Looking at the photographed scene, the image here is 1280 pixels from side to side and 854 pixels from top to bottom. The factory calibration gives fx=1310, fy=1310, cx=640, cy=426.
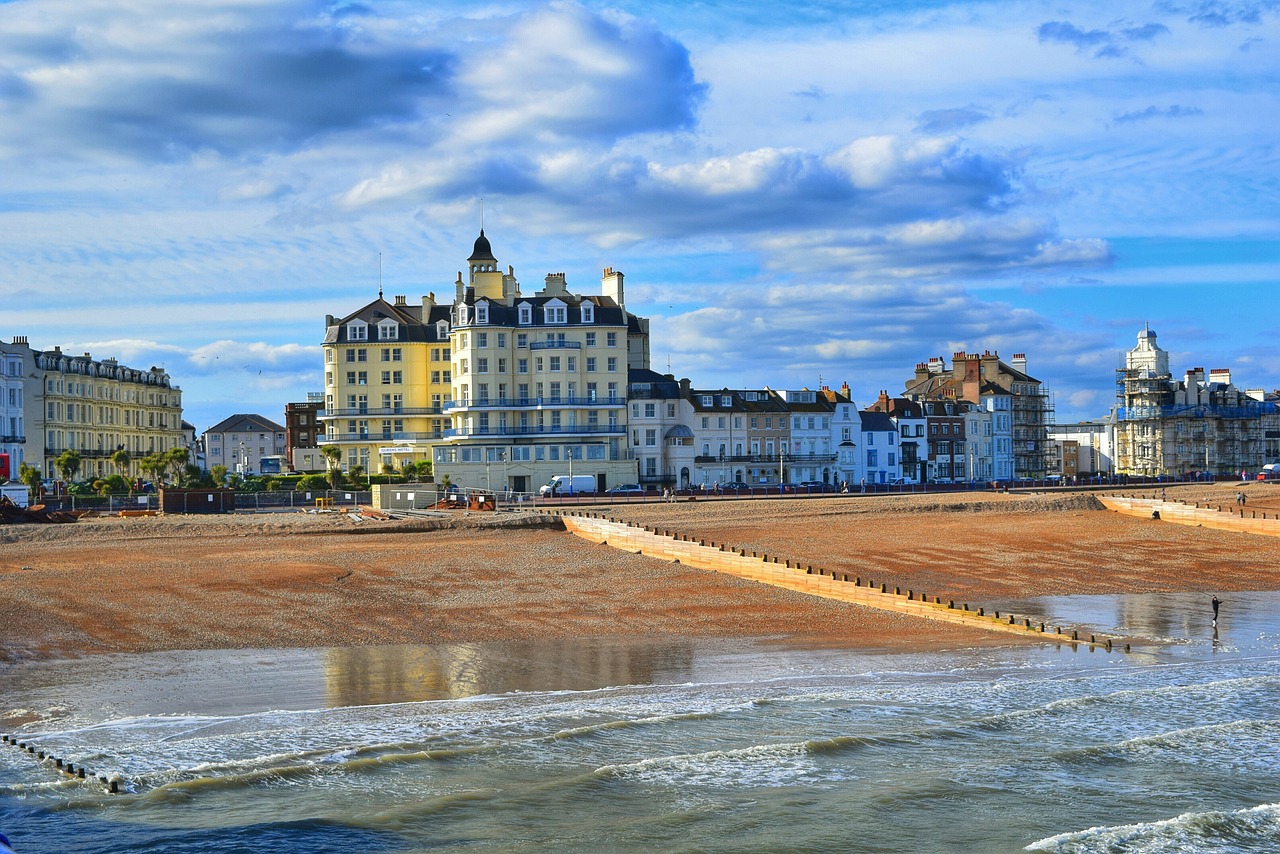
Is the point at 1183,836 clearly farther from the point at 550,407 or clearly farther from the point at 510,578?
the point at 550,407

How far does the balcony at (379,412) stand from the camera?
88.5m

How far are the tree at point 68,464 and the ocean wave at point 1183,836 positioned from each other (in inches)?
3222

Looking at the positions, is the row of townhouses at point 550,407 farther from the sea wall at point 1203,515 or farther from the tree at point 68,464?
the sea wall at point 1203,515

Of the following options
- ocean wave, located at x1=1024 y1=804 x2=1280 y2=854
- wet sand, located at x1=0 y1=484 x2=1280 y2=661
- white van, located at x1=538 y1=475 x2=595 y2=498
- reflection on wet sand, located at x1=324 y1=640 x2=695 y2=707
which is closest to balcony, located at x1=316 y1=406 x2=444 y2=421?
white van, located at x1=538 y1=475 x2=595 y2=498

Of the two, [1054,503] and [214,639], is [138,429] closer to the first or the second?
[1054,503]

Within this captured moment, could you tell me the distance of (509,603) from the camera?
29250mm

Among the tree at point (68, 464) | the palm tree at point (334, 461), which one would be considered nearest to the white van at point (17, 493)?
the palm tree at point (334, 461)

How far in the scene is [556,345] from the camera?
85.0 meters

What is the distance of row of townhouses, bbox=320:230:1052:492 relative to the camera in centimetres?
8362

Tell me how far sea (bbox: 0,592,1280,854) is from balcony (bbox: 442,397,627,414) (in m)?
60.5

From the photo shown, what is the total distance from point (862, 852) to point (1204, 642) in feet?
46.5

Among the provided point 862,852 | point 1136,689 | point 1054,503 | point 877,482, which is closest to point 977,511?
point 1054,503

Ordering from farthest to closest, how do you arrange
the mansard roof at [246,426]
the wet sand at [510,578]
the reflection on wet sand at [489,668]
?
the mansard roof at [246,426], the wet sand at [510,578], the reflection on wet sand at [489,668]

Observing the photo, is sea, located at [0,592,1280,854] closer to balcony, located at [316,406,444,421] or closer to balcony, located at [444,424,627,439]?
balcony, located at [444,424,627,439]
